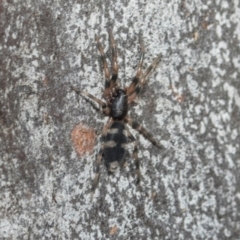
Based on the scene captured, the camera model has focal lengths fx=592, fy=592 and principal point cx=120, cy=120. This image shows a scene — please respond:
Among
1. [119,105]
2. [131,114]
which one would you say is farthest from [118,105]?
[131,114]

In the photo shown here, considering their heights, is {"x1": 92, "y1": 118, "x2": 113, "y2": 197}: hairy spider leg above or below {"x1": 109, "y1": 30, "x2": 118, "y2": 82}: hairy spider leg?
below

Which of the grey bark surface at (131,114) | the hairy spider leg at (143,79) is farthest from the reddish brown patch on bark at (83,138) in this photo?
the hairy spider leg at (143,79)

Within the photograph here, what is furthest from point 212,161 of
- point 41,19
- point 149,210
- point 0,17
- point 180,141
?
point 0,17

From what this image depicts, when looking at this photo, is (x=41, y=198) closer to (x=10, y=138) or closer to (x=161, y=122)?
(x=10, y=138)

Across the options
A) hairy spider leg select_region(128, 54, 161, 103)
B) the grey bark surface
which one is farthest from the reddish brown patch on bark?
hairy spider leg select_region(128, 54, 161, 103)

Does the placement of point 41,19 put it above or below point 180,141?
above

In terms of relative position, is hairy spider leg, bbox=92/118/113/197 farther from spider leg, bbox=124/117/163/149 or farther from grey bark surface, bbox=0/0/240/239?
spider leg, bbox=124/117/163/149

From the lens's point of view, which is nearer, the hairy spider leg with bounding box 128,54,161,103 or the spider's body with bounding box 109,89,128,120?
the hairy spider leg with bounding box 128,54,161,103
